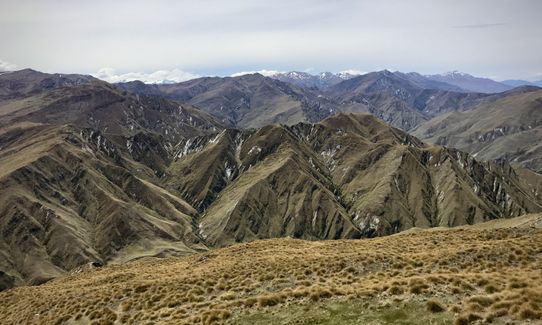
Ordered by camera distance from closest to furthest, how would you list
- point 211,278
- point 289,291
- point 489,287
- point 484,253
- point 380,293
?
point 489,287
point 380,293
point 289,291
point 484,253
point 211,278

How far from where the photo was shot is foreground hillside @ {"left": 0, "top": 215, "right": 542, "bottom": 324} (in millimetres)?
23531

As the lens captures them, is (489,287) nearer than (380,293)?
Yes

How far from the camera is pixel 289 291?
3069 centimetres

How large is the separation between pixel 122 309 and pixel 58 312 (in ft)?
26.7

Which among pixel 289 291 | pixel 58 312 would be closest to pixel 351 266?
pixel 289 291

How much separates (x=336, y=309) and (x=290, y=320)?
2.82 metres

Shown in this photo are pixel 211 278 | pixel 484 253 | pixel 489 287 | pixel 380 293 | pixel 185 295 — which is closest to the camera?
pixel 489 287

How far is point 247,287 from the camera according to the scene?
115 ft

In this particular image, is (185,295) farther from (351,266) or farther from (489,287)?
(489,287)

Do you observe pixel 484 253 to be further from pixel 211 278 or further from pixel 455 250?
pixel 211 278

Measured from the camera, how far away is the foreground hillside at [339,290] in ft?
77.2

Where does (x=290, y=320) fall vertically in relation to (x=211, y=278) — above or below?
above

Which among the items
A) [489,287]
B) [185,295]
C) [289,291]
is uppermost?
[489,287]

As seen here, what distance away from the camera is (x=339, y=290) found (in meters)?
28.8
